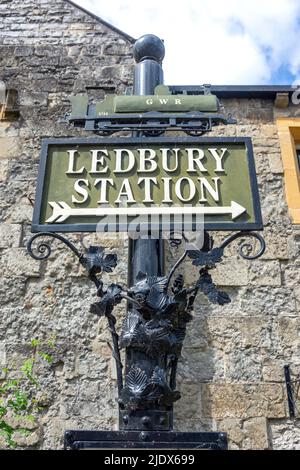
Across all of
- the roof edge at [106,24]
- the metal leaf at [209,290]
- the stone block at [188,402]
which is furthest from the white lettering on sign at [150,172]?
the roof edge at [106,24]

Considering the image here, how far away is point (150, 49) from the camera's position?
258 cm

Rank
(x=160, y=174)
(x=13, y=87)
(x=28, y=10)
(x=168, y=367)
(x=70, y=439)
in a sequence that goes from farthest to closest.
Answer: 1. (x=28, y=10)
2. (x=13, y=87)
3. (x=160, y=174)
4. (x=168, y=367)
5. (x=70, y=439)

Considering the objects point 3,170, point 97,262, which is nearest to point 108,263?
point 97,262

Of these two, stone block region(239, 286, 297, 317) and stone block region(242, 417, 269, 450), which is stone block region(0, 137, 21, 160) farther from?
stone block region(242, 417, 269, 450)

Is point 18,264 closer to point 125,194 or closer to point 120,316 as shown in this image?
point 120,316

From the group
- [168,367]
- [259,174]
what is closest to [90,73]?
[259,174]

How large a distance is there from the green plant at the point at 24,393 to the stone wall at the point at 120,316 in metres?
0.04

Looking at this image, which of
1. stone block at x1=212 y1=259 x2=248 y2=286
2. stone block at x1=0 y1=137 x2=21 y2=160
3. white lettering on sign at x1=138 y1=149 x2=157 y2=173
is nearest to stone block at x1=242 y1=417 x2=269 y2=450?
stone block at x1=212 y1=259 x2=248 y2=286

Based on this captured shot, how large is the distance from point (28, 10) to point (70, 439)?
4.54 metres

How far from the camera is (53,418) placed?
305 centimetres

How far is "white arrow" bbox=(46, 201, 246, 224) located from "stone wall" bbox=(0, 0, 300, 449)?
162 cm

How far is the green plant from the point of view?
9.83 ft

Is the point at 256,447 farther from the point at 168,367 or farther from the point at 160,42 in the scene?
the point at 160,42

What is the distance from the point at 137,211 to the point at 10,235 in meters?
2.14
